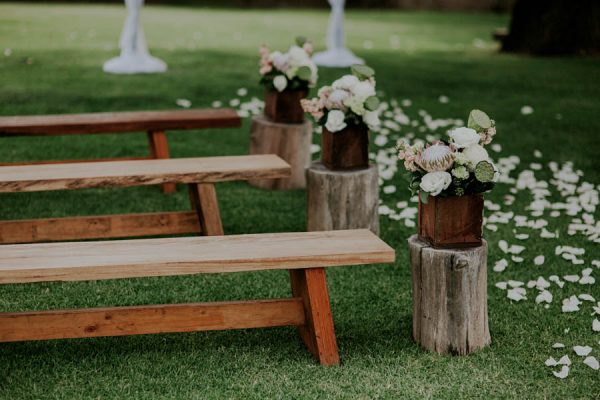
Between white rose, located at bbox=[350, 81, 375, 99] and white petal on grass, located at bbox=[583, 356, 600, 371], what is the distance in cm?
188

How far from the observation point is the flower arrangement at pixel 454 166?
141 inches

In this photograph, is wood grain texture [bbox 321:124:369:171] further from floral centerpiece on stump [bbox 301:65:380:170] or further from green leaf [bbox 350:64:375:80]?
green leaf [bbox 350:64:375:80]

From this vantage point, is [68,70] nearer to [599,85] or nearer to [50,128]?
[50,128]

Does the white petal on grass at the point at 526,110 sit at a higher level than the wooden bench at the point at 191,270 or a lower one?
lower

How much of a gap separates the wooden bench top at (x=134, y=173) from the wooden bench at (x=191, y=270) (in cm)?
95

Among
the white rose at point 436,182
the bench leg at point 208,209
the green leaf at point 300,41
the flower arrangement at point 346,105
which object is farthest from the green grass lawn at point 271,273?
the green leaf at point 300,41

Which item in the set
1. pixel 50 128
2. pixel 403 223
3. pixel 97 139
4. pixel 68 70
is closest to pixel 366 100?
pixel 403 223

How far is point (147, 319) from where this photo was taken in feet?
11.6

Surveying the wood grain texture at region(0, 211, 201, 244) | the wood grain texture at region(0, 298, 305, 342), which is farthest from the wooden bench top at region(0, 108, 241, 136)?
the wood grain texture at region(0, 298, 305, 342)

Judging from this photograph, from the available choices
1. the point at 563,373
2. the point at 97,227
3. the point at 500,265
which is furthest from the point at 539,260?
the point at 97,227

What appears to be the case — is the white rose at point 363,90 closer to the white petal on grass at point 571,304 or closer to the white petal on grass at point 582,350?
the white petal on grass at point 571,304

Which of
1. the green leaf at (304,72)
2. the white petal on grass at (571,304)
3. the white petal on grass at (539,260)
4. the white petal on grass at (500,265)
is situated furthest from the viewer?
the green leaf at (304,72)

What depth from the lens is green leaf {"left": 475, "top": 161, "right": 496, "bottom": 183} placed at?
11.7 feet

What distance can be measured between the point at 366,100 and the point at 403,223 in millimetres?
1153
